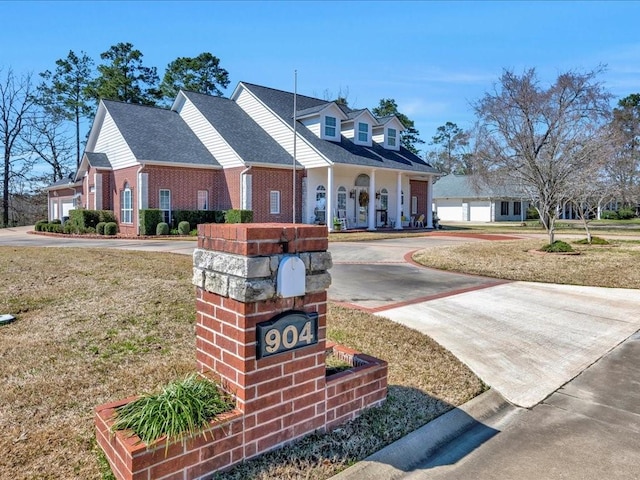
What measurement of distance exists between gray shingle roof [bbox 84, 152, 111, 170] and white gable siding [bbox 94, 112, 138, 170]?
231 mm

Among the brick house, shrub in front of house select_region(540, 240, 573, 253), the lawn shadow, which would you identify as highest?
the brick house

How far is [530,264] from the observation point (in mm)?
11977

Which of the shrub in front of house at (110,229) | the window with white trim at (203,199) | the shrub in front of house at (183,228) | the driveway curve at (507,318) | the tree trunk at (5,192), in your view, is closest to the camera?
the driveway curve at (507,318)

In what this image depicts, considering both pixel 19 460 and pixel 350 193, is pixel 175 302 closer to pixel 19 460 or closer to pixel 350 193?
Answer: pixel 19 460

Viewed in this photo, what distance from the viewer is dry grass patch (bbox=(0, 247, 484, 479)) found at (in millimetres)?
2857

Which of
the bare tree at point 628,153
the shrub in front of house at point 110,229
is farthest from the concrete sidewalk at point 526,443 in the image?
the bare tree at point 628,153

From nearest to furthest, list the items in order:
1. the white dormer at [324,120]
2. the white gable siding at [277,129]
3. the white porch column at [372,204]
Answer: the white gable siding at [277,129], the white porch column at [372,204], the white dormer at [324,120]

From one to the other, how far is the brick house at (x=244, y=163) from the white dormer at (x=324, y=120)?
59 mm

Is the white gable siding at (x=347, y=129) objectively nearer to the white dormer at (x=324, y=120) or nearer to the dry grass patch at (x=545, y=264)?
the white dormer at (x=324, y=120)

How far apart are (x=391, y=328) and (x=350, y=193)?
21.1 m

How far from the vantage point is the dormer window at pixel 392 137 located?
30188 mm

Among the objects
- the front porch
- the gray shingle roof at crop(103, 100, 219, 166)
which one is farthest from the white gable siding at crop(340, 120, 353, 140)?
the gray shingle roof at crop(103, 100, 219, 166)

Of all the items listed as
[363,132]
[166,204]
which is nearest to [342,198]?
[363,132]

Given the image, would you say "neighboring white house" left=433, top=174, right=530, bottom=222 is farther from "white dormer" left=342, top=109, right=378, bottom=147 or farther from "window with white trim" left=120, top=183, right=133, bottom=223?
"window with white trim" left=120, top=183, right=133, bottom=223
